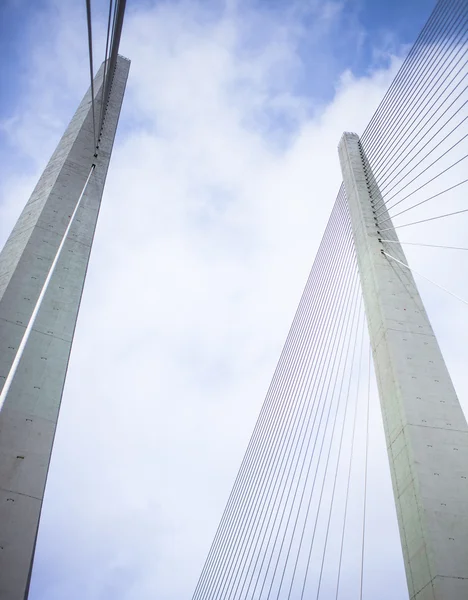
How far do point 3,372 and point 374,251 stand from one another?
8167 millimetres

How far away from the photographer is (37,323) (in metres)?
8.30

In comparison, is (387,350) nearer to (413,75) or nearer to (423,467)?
(423,467)

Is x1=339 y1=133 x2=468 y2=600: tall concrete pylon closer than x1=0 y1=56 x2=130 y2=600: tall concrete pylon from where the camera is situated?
No

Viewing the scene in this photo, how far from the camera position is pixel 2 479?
249 inches

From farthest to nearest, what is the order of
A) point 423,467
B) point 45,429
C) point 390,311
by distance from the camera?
point 390,311 → point 423,467 → point 45,429

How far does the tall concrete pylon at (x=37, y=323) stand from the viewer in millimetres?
6059

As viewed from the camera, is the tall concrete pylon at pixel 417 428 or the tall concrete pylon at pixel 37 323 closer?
the tall concrete pylon at pixel 37 323

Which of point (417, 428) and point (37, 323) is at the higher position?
point (37, 323)

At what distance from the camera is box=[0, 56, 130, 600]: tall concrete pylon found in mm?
6059

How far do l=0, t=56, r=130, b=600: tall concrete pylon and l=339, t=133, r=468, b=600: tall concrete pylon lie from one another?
503 centimetres

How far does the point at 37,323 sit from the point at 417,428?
6.31 m

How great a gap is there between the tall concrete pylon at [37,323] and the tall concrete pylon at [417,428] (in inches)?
198

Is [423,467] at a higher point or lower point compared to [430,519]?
higher

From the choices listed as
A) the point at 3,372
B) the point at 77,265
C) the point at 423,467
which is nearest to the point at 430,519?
the point at 423,467
